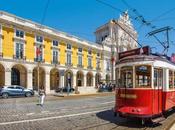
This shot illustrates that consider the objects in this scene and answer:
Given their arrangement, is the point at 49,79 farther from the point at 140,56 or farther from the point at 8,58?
the point at 140,56

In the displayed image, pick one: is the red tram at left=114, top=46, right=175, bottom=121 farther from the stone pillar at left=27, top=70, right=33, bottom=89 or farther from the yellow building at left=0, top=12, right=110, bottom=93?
the stone pillar at left=27, top=70, right=33, bottom=89

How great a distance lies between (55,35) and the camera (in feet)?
155

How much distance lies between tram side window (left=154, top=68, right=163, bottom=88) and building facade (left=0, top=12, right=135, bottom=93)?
27193 millimetres

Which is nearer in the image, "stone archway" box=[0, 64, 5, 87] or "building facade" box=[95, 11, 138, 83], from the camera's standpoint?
"stone archway" box=[0, 64, 5, 87]

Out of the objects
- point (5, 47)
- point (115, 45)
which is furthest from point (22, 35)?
point (115, 45)

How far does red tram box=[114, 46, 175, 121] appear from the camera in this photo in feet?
35.0

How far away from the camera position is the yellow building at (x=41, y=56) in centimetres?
3853

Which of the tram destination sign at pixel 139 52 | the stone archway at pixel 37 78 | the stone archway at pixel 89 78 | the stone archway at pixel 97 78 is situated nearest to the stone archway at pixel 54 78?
the stone archway at pixel 37 78

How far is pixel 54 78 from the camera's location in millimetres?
50094

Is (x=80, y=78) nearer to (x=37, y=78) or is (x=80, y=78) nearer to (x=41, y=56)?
(x=37, y=78)

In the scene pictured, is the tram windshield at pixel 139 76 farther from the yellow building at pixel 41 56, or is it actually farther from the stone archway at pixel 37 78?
the stone archway at pixel 37 78

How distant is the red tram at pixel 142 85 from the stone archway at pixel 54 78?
124 feet

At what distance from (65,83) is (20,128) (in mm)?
41150

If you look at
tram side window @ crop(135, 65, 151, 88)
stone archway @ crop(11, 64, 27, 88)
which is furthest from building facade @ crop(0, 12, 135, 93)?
tram side window @ crop(135, 65, 151, 88)
